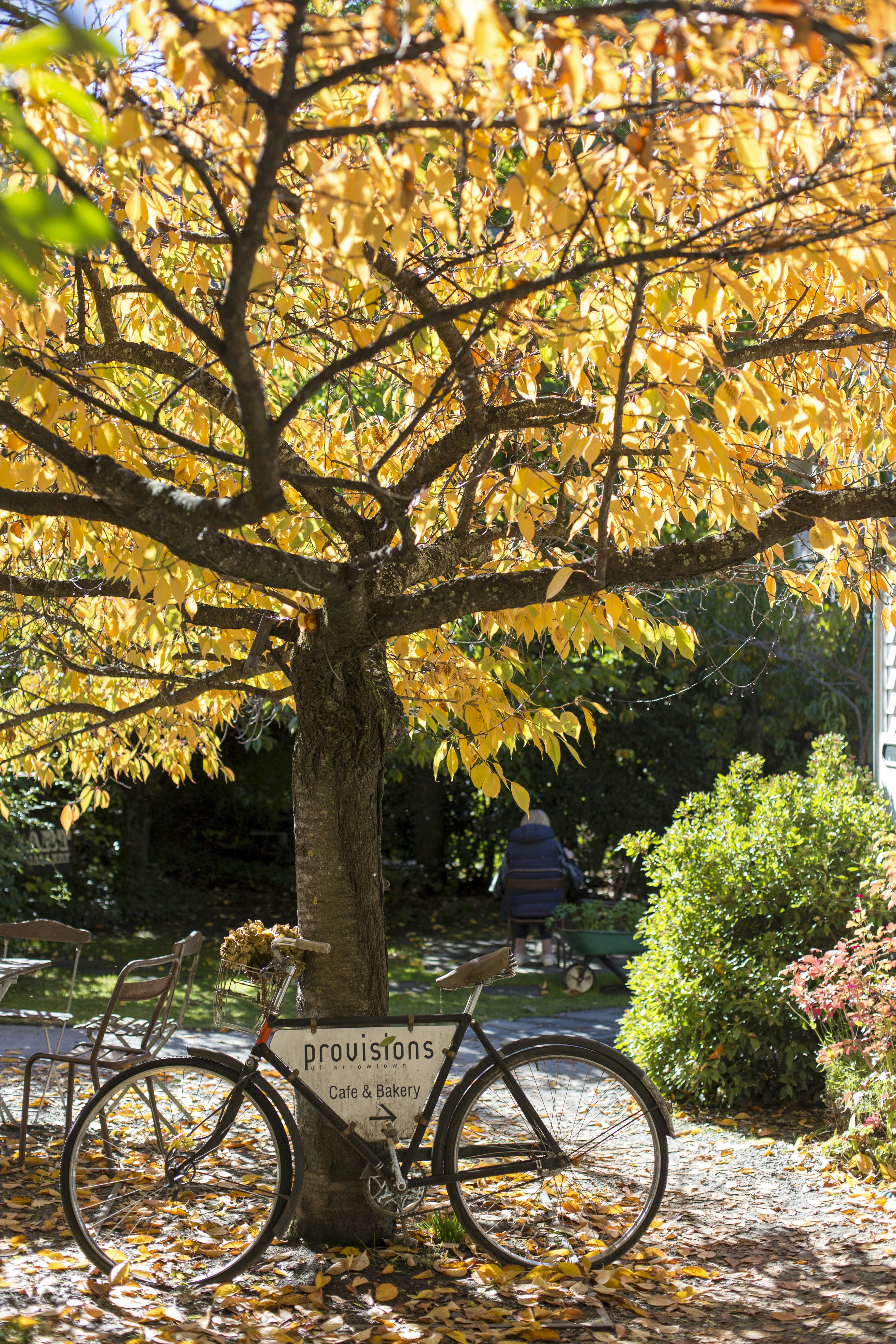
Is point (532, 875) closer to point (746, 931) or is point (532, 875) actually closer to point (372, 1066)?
point (746, 931)

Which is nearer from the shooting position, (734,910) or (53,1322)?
(53,1322)

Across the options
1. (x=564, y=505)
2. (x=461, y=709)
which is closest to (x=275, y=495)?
(x=564, y=505)

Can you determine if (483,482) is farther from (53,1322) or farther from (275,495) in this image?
(53,1322)

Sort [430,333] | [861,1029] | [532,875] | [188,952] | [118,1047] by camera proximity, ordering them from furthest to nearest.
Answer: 1. [532,875]
2. [861,1029]
3. [118,1047]
4. [188,952]
5. [430,333]

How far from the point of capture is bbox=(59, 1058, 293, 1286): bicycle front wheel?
11.3 feet

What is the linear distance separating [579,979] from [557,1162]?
545 centimetres

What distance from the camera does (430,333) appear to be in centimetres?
395

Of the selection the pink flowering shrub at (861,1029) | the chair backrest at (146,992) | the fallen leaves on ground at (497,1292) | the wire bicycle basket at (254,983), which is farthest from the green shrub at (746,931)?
the wire bicycle basket at (254,983)

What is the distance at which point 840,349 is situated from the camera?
377 centimetres

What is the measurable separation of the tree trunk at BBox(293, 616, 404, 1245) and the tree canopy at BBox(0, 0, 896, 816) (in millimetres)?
107

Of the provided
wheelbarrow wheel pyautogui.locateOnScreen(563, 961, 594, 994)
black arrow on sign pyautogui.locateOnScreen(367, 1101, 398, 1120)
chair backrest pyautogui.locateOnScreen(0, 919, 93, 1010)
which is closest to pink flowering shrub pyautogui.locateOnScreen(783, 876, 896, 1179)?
black arrow on sign pyautogui.locateOnScreen(367, 1101, 398, 1120)

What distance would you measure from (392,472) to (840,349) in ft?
6.20

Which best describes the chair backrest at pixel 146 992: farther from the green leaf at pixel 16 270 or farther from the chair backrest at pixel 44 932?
the green leaf at pixel 16 270

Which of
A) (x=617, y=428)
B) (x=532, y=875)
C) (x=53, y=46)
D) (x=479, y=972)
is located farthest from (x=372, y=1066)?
(x=532, y=875)
